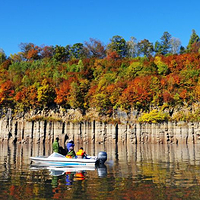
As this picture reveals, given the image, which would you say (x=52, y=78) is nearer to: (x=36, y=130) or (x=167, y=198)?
(x=36, y=130)

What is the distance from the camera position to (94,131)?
74.0 meters

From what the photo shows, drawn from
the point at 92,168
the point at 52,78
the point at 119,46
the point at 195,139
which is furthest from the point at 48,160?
the point at 119,46

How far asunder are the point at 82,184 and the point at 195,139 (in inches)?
2065

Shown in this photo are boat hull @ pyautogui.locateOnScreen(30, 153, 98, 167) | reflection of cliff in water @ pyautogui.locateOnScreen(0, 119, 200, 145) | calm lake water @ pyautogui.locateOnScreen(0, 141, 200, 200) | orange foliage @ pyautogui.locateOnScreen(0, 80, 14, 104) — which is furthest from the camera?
orange foliage @ pyautogui.locateOnScreen(0, 80, 14, 104)

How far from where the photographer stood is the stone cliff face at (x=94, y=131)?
68312 mm

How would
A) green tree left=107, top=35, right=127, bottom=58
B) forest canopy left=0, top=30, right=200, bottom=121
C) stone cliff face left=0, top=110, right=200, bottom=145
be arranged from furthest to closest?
1. green tree left=107, top=35, right=127, bottom=58
2. forest canopy left=0, top=30, right=200, bottom=121
3. stone cliff face left=0, top=110, right=200, bottom=145

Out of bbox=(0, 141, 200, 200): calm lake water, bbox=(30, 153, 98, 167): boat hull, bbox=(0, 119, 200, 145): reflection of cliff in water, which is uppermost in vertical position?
bbox=(0, 119, 200, 145): reflection of cliff in water

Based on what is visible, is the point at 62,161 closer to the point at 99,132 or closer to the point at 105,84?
the point at 99,132

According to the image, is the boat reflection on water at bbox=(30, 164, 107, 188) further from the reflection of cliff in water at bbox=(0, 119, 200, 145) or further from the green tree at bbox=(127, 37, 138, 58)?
the green tree at bbox=(127, 37, 138, 58)

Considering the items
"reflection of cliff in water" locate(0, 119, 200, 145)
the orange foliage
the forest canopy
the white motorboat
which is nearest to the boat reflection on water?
the white motorboat

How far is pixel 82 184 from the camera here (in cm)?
1966

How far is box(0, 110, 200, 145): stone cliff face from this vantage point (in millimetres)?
68312

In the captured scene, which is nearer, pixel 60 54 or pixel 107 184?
pixel 107 184

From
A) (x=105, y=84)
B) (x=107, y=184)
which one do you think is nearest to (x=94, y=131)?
(x=105, y=84)
